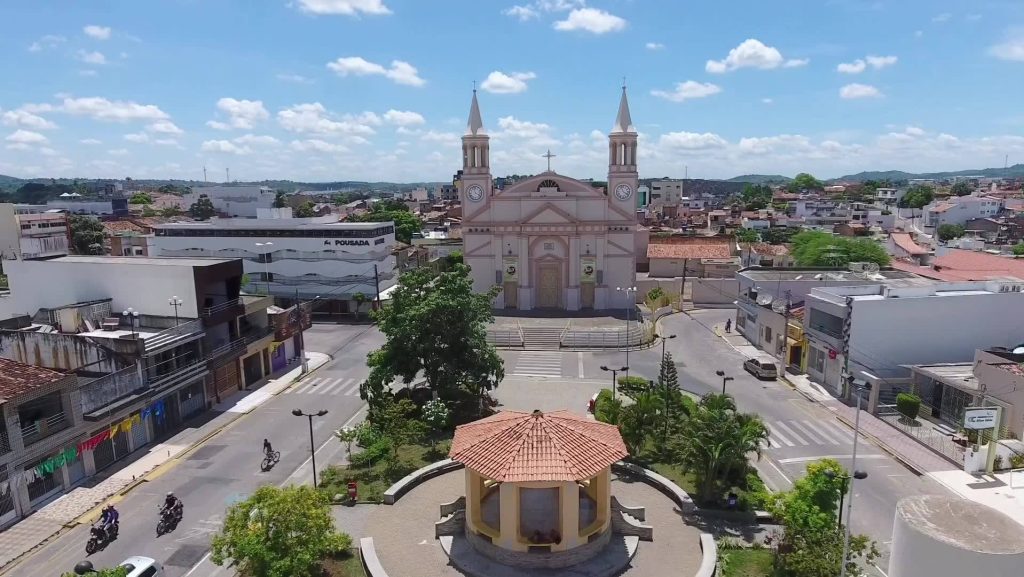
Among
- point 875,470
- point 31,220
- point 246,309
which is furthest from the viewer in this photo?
point 31,220

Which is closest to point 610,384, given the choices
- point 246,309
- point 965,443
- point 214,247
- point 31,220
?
point 965,443

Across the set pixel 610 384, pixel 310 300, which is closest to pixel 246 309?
pixel 310 300

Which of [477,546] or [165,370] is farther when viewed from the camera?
[165,370]

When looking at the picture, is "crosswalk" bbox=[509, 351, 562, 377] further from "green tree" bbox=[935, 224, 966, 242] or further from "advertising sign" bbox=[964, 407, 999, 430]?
"green tree" bbox=[935, 224, 966, 242]

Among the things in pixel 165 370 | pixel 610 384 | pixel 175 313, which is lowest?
pixel 610 384

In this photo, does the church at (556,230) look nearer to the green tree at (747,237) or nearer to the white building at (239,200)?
the green tree at (747,237)

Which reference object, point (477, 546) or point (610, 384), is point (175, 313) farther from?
point (610, 384)

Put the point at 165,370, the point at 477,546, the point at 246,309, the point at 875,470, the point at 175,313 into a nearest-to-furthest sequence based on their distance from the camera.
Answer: the point at 477,546 < the point at 875,470 < the point at 165,370 < the point at 175,313 < the point at 246,309

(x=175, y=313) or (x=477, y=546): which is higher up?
(x=175, y=313)
